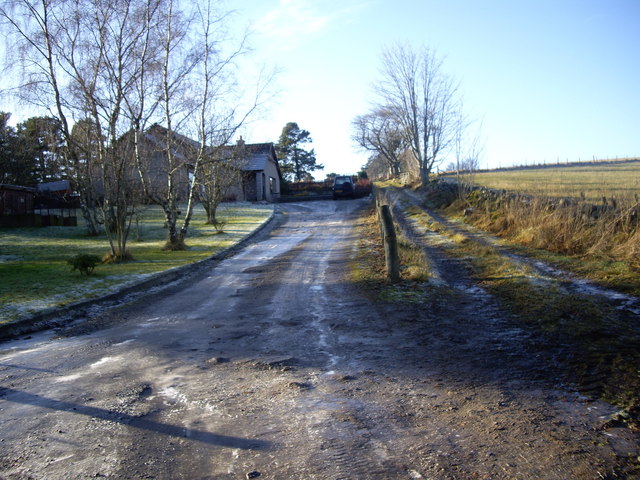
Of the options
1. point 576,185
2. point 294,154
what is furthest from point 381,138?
point 576,185

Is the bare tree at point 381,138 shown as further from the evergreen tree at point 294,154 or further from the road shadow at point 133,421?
the road shadow at point 133,421

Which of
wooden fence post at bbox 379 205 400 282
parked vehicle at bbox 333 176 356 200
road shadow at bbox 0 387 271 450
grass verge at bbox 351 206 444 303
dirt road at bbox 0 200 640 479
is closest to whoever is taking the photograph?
dirt road at bbox 0 200 640 479

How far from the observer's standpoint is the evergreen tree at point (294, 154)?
227ft

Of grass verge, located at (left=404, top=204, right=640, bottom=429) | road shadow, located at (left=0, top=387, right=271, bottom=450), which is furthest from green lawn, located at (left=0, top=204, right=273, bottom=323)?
grass verge, located at (left=404, top=204, right=640, bottom=429)

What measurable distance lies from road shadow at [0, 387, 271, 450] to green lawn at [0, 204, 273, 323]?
3.38 metres

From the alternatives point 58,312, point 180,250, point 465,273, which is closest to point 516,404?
point 465,273

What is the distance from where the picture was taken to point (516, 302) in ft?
24.1

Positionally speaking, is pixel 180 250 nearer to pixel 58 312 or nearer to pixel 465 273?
pixel 58 312

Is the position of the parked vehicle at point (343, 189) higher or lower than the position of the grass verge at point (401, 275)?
higher

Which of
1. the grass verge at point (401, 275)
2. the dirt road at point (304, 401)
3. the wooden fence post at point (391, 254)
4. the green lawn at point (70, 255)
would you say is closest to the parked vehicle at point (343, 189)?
the green lawn at point (70, 255)

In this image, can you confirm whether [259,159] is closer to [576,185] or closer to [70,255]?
[576,185]

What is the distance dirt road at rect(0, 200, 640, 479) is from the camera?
11.0 feet

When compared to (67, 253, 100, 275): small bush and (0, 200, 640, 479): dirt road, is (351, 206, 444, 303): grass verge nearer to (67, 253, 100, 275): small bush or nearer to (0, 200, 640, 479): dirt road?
(0, 200, 640, 479): dirt road

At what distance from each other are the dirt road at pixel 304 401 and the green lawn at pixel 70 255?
209 centimetres
